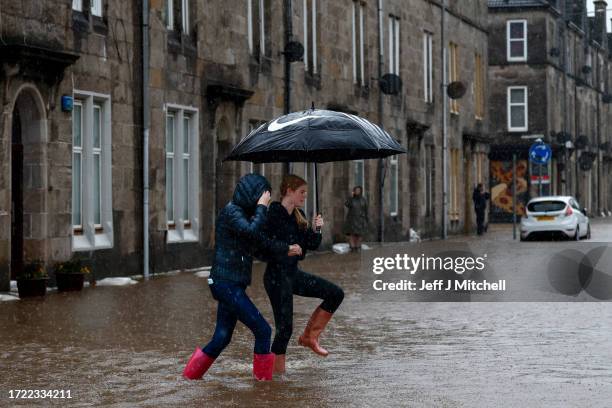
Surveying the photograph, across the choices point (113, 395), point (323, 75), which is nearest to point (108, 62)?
point (323, 75)

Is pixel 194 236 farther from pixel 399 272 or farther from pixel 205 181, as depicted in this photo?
pixel 399 272

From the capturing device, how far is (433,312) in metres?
17.5

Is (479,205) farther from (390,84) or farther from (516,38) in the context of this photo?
(516,38)

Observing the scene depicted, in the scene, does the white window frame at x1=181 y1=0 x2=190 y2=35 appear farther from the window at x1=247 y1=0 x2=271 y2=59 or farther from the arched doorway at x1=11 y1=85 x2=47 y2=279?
the arched doorway at x1=11 y1=85 x2=47 y2=279

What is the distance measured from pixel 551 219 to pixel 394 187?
4589 mm

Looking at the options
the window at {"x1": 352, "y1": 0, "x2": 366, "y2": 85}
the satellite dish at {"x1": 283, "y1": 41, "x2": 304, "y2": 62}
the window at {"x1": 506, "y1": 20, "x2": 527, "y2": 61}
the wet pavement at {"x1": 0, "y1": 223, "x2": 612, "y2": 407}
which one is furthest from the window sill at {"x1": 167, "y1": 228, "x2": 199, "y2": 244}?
the window at {"x1": 506, "y1": 20, "x2": 527, "y2": 61}

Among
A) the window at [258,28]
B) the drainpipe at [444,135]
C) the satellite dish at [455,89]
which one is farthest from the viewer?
the drainpipe at [444,135]

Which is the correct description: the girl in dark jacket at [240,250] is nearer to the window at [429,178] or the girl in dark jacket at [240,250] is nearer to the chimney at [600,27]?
the window at [429,178]

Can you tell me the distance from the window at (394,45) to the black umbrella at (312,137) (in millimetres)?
29950

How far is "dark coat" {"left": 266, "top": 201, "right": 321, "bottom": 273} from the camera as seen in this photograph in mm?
10875

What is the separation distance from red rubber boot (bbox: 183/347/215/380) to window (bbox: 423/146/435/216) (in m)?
34.4

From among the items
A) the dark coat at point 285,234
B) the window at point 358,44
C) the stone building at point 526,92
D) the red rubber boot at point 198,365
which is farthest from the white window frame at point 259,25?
the stone building at point 526,92

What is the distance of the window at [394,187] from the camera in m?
41.8

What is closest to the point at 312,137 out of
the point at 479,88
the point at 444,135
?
the point at 444,135
